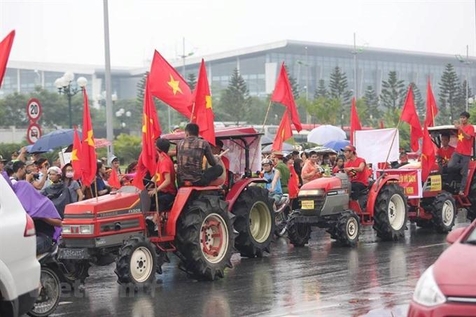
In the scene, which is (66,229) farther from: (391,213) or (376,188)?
(391,213)

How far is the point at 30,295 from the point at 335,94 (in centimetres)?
8160

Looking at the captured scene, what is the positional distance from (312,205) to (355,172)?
1.28m

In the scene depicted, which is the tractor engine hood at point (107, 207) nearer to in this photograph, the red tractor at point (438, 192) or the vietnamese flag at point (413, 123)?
the red tractor at point (438, 192)

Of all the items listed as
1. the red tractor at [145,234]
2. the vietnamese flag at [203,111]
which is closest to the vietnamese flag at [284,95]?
the vietnamese flag at [203,111]

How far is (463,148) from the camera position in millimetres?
18156

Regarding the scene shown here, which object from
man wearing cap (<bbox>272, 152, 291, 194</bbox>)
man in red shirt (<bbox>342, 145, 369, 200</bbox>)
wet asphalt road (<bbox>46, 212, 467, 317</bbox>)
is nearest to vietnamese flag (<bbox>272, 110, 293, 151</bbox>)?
man wearing cap (<bbox>272, 152, 291, 194</bbox>)

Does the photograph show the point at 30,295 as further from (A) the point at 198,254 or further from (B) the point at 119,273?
(A) the point at 198,254

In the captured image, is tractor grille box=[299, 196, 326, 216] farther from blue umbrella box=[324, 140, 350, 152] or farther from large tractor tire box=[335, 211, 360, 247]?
blue umbrella box=[324, 140, 350, 152]

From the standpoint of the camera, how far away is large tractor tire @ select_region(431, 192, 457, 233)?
Result: 17.6m

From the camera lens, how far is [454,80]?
78.2 meters

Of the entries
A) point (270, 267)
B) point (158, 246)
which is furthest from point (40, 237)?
point (270, 267)

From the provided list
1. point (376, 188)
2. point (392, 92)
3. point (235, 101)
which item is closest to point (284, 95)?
point (376, 188)

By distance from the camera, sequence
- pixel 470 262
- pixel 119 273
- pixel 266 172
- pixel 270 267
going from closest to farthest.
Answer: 1. pixel 470 262
2. pixel 119 273
3. pixel 270 267
4. pixel 266 172

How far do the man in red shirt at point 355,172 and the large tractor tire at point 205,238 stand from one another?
14.9 feet
